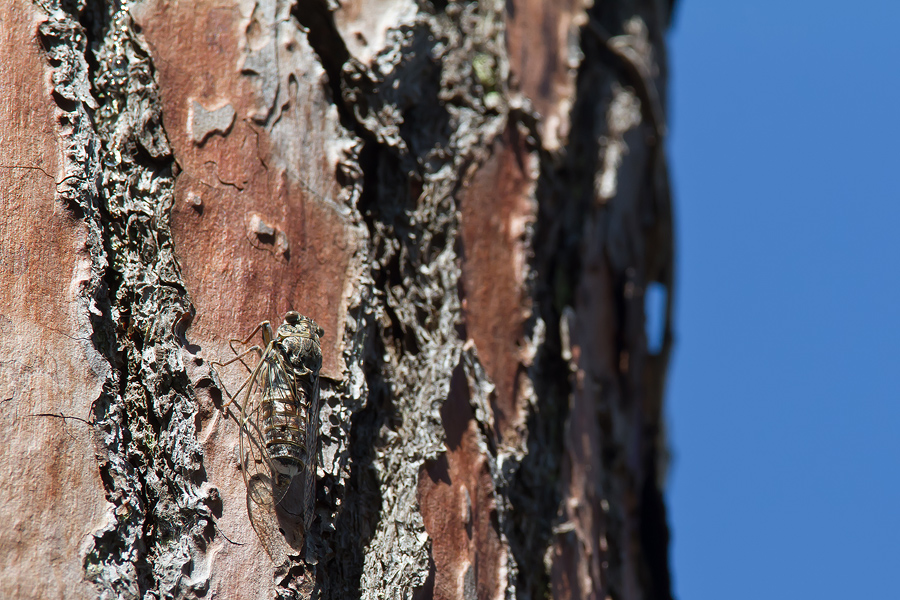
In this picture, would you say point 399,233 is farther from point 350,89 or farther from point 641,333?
point 641,333

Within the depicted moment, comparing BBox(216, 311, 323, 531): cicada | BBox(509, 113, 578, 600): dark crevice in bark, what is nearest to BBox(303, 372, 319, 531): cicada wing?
BBox(216, 311, 323, 531): cicada

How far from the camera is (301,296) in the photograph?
106 centimetres

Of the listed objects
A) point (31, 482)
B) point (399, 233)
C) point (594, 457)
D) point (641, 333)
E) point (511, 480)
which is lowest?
point (31, 482)

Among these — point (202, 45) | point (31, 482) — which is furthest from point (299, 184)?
point (31, 482)

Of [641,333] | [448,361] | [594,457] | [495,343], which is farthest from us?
[641,333]

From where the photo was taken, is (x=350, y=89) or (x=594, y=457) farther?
(x=594, y=457)

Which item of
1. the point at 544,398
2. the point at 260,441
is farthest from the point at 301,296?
the point at 544,398

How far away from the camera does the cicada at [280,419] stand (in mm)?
926

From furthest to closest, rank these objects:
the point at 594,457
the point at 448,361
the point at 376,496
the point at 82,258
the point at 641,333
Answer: the point at 641,333
the point at 594,457
the point at 448,361
the point at 376,496
the point at 82,258

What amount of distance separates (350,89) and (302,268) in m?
0.30

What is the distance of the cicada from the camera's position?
0.93 metres

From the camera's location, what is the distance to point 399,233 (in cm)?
122

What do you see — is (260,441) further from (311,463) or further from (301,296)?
(301,296)

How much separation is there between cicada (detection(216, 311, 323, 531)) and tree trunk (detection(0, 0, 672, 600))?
0.02 metres
